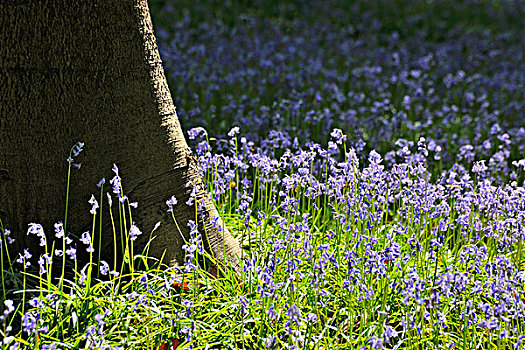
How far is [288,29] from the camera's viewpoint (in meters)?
10.5

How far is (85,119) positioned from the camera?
3.03 metres

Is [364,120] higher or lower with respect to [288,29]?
lower

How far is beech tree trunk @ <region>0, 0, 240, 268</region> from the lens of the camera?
2920 mm

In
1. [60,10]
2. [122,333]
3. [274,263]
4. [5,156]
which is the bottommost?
[122,333]

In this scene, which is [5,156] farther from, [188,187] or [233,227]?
[233,227]

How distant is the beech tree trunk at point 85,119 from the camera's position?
2920mm

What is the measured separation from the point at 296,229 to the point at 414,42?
8.02 meters

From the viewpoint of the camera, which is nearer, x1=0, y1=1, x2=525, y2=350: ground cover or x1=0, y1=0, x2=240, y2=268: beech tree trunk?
x1=0, y1=1, x2=525, y2=350: ground cover

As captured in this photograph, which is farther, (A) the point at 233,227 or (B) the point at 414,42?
(B) the point at 414,42

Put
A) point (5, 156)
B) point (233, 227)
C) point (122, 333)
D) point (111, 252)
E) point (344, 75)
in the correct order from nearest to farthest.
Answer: point (122, 333) → point (5, 156) → point (111, 252) → point (233, 227) → point (344, 75)

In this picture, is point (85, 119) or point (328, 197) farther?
point (328, 197)

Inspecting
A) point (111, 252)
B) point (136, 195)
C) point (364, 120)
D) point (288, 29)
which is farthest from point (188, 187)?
point (288, 29)

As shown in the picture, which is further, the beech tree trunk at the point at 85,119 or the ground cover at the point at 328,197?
the beech tree trunk at the point at 85,119

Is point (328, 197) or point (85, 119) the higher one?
point (85, 119)
